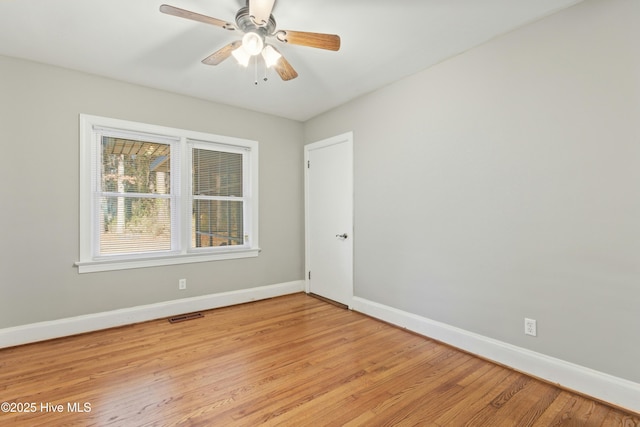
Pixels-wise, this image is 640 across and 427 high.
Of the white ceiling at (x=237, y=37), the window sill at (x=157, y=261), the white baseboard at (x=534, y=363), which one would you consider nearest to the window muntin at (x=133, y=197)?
the window sill at (x=157, y=261)

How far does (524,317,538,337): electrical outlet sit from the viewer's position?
220 cm

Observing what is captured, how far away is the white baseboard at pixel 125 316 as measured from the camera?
106 inches

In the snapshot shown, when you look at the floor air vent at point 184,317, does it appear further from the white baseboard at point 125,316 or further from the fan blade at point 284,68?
the fan blade at point 284,68

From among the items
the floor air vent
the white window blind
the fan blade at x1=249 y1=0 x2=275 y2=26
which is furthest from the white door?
the fan blade at x1=249 y1=0 x2=275 y2=26

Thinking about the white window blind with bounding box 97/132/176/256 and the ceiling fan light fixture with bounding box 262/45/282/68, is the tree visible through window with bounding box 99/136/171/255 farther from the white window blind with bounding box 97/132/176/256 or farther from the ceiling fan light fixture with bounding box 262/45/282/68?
the ceiling fan light fixture with bounding box 262/45/282/68

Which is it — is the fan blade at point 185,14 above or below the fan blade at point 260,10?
below

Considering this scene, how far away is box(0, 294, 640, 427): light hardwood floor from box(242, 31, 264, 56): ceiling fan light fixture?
89.8 inches

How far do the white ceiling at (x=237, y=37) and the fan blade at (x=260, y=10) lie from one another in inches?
9.2

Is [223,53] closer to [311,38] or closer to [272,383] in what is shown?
[311,38]

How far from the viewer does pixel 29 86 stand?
2754mm

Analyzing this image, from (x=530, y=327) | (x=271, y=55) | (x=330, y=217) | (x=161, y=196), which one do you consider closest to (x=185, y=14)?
(x=271, y=55)

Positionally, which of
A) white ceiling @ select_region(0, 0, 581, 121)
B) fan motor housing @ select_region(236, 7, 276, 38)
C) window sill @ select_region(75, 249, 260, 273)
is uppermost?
white ceiling @ select_region(0, 0, 581, 121)

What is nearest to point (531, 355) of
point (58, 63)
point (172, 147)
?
point (172, 147)

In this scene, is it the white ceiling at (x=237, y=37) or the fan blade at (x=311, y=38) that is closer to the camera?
the fan blade at (x=311, y=38)
